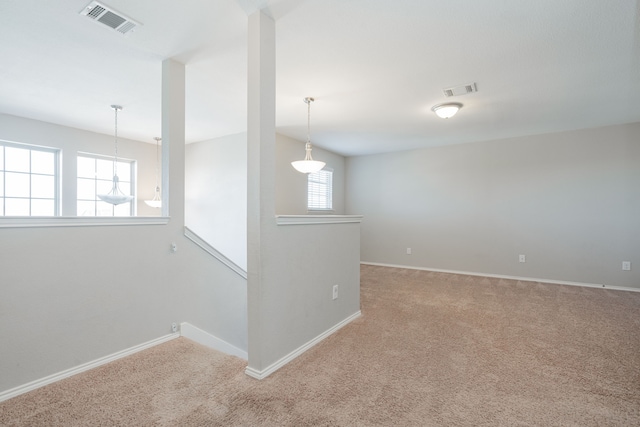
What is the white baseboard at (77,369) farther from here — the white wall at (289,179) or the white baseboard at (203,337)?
the white wall at (289,179)

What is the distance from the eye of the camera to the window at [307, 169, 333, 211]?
561cm

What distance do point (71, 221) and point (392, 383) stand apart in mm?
2376

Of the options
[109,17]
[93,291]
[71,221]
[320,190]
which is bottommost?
[93,291]

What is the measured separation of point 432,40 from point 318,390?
2553 mm

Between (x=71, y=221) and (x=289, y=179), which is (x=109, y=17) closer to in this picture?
(x=71, y=221)

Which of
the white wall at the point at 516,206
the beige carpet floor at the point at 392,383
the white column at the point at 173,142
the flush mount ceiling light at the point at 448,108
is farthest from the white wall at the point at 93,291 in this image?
the white wall at the point at 516,206

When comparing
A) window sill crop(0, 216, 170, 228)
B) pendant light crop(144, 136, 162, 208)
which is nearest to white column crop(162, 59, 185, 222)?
window sill crop(0, 216, 170, 228)

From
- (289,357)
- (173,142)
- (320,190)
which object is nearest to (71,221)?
(173,142)

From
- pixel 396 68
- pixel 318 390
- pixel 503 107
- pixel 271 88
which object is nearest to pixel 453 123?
pixel 503 107

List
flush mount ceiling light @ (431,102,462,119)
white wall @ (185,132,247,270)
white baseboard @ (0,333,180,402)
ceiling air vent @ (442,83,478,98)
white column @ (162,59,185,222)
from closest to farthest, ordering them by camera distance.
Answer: white baseboard @ (0,333,180,402), white column @ (162,59,185,222), ceiling air vent @ (442,83,478,98), flush mount ceiling light @ (431,102,462,119), white wall @ (185,132,247,270)

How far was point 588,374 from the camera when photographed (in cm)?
195

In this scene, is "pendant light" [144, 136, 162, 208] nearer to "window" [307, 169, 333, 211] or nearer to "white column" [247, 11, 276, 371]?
"window" [307, 169, 333, 211]

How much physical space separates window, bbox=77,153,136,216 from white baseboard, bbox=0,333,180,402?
320 centimetres

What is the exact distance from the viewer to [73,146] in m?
4.38
